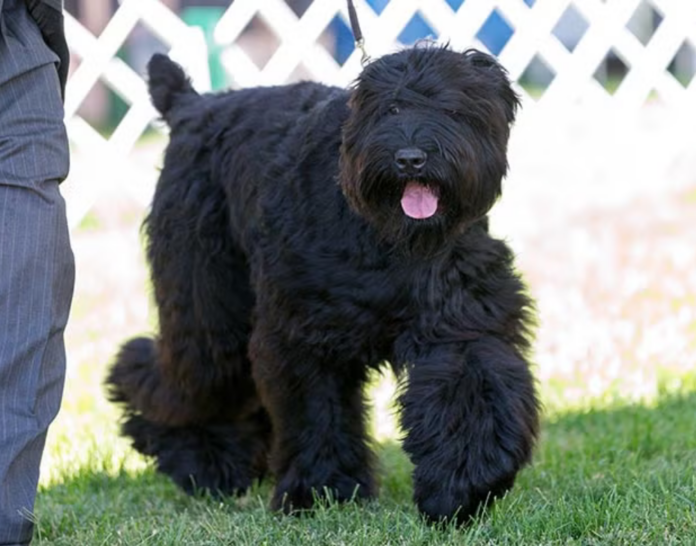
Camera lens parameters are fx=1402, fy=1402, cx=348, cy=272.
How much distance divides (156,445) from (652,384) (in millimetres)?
2291

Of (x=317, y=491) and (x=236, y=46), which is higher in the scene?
(x=236, y=46)

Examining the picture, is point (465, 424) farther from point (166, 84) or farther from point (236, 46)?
point (236, 46)

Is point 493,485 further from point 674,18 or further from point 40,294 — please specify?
point 674,18

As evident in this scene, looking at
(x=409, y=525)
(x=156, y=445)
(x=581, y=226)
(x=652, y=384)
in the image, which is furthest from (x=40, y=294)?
(x=581, y=226)

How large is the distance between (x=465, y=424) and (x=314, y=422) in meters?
0.67

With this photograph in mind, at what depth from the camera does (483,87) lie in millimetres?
4047

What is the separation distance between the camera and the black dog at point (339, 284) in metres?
3.97

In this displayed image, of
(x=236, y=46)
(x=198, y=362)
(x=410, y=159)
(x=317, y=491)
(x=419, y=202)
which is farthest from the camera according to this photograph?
(x=236, y=46)

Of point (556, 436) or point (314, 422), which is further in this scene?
point (556, 436)

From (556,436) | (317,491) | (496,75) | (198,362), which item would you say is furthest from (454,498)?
(556,436)

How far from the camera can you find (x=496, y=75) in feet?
13.6

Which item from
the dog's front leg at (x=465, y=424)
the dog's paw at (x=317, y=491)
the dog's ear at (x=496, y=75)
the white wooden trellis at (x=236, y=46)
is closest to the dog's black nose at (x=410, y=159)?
the dog's ear at (x=496, y=75)

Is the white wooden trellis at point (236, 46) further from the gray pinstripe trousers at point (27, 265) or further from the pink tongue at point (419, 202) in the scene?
the pink tongue at point (419, 202)

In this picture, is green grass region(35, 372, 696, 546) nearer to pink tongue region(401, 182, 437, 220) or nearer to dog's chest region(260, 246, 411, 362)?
dog's chest region(260, 246, 411, 362)
